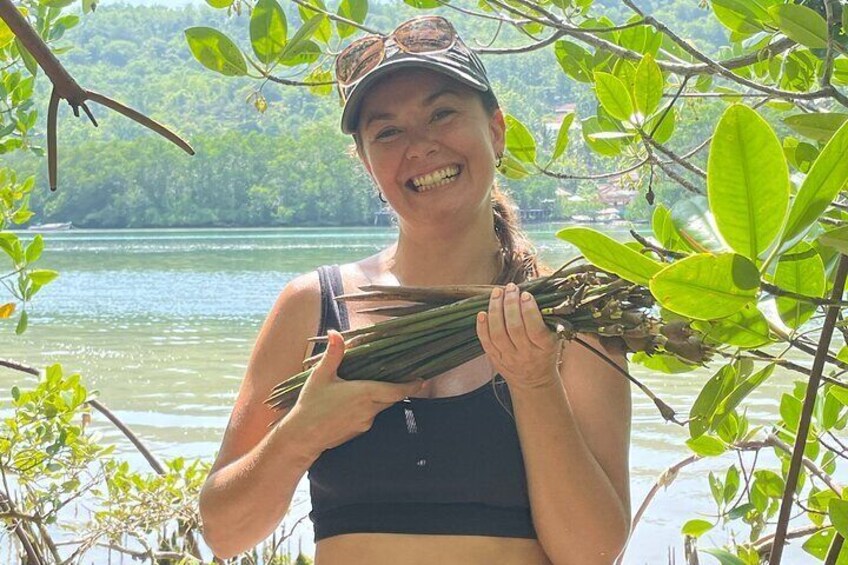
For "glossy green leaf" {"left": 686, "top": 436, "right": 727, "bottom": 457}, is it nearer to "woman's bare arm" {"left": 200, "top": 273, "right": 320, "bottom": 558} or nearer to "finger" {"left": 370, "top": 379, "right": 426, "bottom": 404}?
"finger" {"left": 370, "top": 379, "right": 426, "bottom": 404}

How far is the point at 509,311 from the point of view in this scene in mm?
1259

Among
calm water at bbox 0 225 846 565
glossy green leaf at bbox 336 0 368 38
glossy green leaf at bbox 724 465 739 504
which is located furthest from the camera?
calm water at bbox 0 225 846 565

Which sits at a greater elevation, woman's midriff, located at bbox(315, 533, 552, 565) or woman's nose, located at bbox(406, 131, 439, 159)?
woman's nose, located at bbox(406, 131, 439, 159)

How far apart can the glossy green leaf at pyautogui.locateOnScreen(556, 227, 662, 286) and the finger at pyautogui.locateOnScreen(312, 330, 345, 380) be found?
0.77m

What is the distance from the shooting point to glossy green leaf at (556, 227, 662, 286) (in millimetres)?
786

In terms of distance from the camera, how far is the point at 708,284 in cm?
A: 71

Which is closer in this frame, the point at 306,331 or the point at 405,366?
the point at 405,366

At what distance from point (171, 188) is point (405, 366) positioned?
46875 mm

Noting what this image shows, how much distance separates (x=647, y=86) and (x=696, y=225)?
21.2 inches

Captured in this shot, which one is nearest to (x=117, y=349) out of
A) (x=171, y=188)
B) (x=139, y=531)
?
(x=139, y=531)

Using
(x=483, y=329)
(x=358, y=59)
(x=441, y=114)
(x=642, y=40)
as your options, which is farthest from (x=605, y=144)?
(x=483, y=329)

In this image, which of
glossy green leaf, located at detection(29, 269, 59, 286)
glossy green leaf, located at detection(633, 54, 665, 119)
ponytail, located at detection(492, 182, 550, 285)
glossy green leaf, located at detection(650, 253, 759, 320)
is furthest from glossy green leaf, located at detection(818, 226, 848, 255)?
glossy green leaf, located at detection(29, 269, 59, 286)

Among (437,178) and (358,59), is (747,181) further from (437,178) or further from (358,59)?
(358,59)

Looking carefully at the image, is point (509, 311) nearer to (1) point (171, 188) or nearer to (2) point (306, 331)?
(2) point (306, 331)
